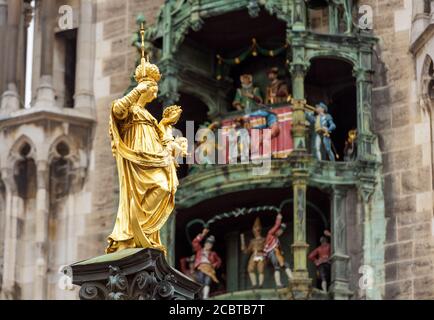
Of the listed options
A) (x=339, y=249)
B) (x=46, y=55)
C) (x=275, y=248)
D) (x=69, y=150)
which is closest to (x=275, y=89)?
(x=275, y=248)

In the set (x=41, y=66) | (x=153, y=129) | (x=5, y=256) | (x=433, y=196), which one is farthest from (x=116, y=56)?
(x=153, y=129)


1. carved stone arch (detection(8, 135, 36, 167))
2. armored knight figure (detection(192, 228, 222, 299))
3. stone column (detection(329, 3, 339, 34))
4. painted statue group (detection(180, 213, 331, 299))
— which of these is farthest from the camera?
carved stone arch (detection(8, 135, 36, 167))

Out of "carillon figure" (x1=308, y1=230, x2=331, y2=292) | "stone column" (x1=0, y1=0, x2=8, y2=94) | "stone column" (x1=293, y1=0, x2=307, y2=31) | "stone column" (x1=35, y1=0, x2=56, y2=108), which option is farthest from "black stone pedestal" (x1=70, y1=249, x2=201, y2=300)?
"stone column" (x1=0, y1=0, x2=8, y2=94)

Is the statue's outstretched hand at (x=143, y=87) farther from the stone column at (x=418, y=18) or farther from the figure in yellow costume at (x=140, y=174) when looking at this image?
the stone column at (x=418, y=18)

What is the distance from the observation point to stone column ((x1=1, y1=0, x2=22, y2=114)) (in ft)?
137

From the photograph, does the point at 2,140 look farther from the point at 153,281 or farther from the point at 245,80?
the point at 153,281

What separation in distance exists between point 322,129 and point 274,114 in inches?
45.5

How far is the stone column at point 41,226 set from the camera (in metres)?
40.4

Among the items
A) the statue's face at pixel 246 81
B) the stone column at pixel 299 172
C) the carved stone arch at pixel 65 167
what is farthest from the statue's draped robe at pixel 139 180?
the carved stone arch at pixel 65 167

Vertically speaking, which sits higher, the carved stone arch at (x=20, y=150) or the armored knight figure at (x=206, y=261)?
the carved stone arch at (x=20, y=150)

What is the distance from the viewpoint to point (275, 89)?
39.8 m

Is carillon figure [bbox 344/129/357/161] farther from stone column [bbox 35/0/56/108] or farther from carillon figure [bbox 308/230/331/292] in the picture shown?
stone column [bbox 35/0/56/108]

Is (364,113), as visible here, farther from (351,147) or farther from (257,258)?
(257,258)

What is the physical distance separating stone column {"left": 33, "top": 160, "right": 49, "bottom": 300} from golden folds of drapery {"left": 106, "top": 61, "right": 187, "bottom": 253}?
1772cm
